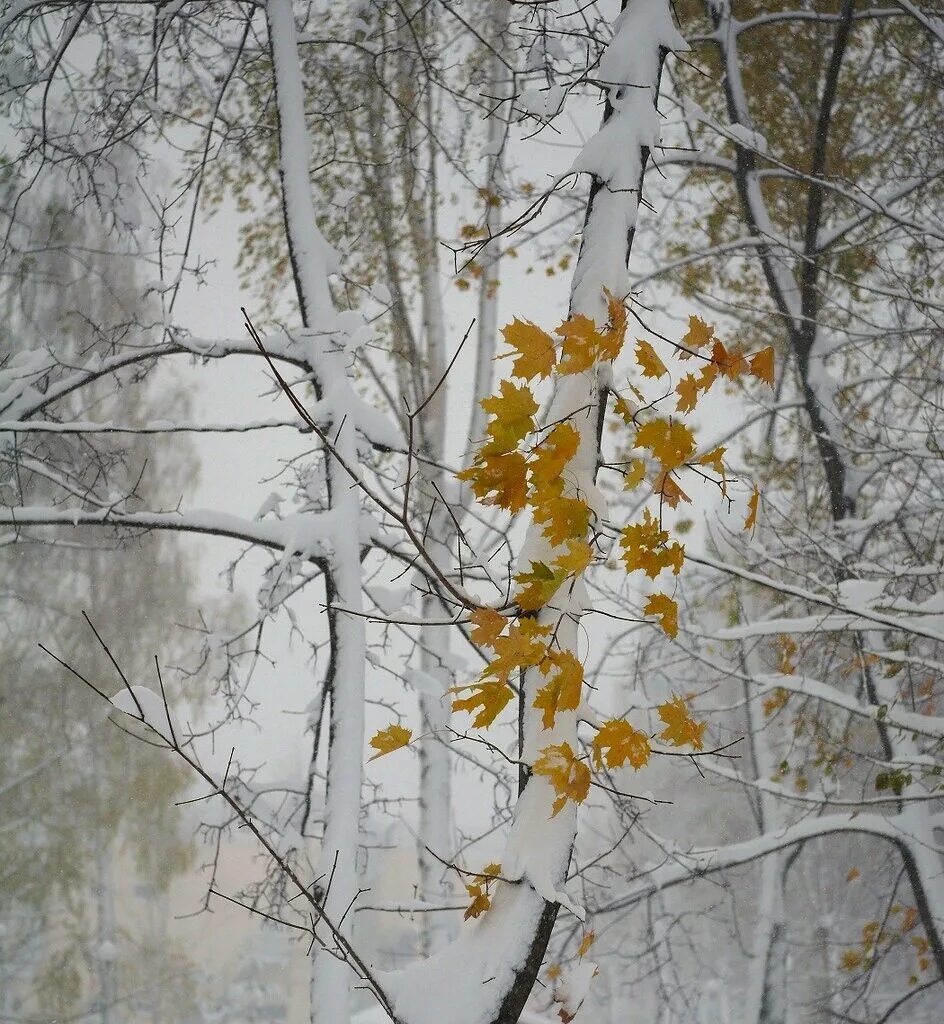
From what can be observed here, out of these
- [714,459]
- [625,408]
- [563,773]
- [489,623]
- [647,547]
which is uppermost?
[625,408]

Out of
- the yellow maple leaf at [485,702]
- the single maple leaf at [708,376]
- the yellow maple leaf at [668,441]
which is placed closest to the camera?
the yellow maple leaf at [485,702]

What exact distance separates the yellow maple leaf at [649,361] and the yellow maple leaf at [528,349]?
0.18 m

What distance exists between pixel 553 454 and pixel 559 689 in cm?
39

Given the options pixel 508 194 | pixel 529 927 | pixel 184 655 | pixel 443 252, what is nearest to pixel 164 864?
pixel 184 655

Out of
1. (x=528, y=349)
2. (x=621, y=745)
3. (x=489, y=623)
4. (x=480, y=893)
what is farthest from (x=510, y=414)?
(x=480, y=893)

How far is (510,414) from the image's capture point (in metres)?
1.18

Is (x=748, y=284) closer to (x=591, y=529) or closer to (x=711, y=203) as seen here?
(x=711, y=203)

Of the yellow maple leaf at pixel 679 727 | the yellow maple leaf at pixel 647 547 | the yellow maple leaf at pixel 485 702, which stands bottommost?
the yellow maple leaf at pixel 679 727

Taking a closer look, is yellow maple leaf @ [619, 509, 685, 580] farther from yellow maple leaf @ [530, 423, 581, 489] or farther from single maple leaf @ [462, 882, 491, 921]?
single maple leaf @ [462, 882, 491, 921]

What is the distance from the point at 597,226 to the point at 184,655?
335 inches

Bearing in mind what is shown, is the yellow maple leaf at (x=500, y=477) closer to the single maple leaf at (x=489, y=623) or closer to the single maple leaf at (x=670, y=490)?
the single maple leaf at (x=489, y=623)

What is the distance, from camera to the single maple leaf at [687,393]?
1.38m

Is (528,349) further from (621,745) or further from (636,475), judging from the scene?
(621,745)

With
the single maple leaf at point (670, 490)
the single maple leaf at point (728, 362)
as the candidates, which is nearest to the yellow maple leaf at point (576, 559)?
the single maple leaf at point (670, 490)
